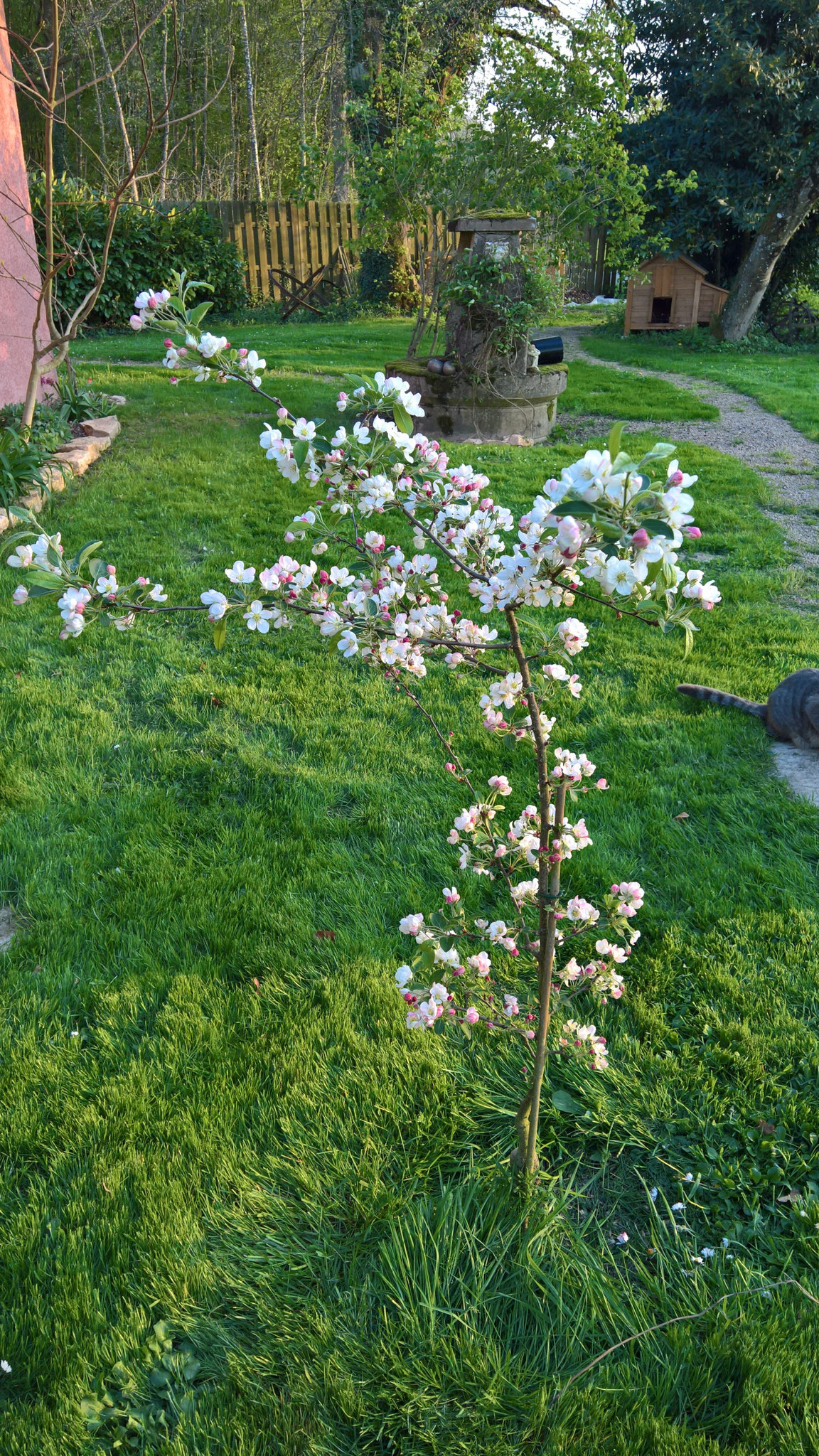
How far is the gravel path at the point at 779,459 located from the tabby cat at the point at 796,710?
5cm

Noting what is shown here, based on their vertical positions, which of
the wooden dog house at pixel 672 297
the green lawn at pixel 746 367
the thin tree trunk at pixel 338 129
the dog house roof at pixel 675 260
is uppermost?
the thin tree trunk at pixel 338 129

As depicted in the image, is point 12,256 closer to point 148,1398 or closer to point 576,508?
point 576,508

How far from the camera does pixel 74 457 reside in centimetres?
679

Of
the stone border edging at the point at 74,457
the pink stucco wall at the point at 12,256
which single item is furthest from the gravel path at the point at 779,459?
the pink stucco wall at the point at 12,256

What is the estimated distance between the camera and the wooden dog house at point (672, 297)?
48.3 feet

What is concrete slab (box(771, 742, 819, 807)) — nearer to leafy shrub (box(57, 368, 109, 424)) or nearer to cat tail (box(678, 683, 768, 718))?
cat tail (box(678, 683, 768, 718))

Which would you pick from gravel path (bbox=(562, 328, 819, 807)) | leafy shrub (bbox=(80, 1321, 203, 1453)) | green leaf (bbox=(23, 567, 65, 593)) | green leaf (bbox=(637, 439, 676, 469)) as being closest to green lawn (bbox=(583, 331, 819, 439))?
gravel path (bbox=(562, 328, 819, 807))

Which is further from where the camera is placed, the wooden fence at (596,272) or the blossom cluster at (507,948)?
the wooden fence at (596,272)

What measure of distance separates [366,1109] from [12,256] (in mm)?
7374

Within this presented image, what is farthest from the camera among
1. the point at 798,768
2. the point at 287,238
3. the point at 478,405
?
the point at 287,238

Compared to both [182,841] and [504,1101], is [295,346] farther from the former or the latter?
[504,1101]

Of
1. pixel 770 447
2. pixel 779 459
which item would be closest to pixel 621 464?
pixel 779 459

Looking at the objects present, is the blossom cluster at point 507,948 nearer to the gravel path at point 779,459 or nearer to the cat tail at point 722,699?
the gravel path at point 779,459

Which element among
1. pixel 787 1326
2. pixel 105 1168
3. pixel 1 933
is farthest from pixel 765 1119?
pixel 1 933
